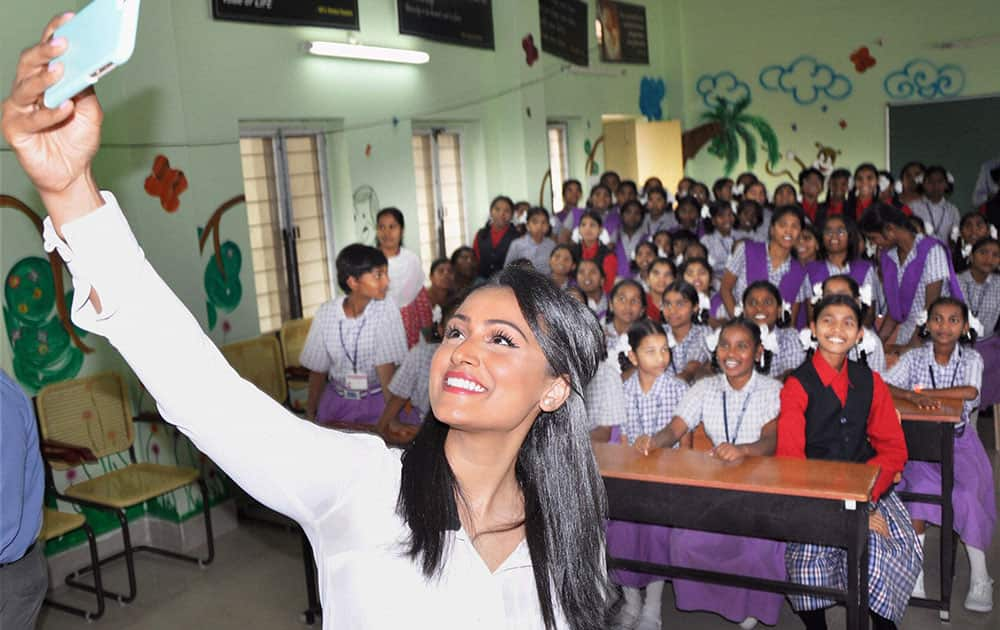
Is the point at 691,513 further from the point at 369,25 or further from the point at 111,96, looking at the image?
the point at 369,25

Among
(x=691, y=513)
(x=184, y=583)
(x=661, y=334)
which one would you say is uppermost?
(x=661, y=334)

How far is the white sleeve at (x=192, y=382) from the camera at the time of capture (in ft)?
2.70

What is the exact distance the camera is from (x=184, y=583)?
14.8 ft

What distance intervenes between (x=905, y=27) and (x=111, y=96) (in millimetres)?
10243

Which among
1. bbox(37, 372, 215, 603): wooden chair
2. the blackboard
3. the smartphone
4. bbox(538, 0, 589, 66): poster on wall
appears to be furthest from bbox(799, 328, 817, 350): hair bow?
the blackboard

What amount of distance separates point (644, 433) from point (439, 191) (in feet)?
15.5

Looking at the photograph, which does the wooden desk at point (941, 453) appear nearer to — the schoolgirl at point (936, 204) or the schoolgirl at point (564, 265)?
the schoolgirl at point (564, 265)

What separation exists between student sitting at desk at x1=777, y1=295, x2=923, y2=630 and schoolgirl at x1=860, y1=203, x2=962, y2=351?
6.80 feet

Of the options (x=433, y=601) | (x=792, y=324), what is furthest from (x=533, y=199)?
(x=433, y=601)

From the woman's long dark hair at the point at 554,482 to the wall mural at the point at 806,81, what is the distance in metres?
12.0

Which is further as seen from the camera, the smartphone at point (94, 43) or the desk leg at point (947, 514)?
the desk leg at point (947, 514)

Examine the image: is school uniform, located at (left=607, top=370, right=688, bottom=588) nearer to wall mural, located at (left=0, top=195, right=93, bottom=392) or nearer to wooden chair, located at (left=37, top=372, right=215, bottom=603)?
wooden chair, located at (left=37, top=372, right=215, bottom=603)

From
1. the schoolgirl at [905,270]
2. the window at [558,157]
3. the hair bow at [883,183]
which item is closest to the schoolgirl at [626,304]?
the schoolgirl at [905,270]

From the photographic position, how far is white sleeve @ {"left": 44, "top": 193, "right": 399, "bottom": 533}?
0.82 m
